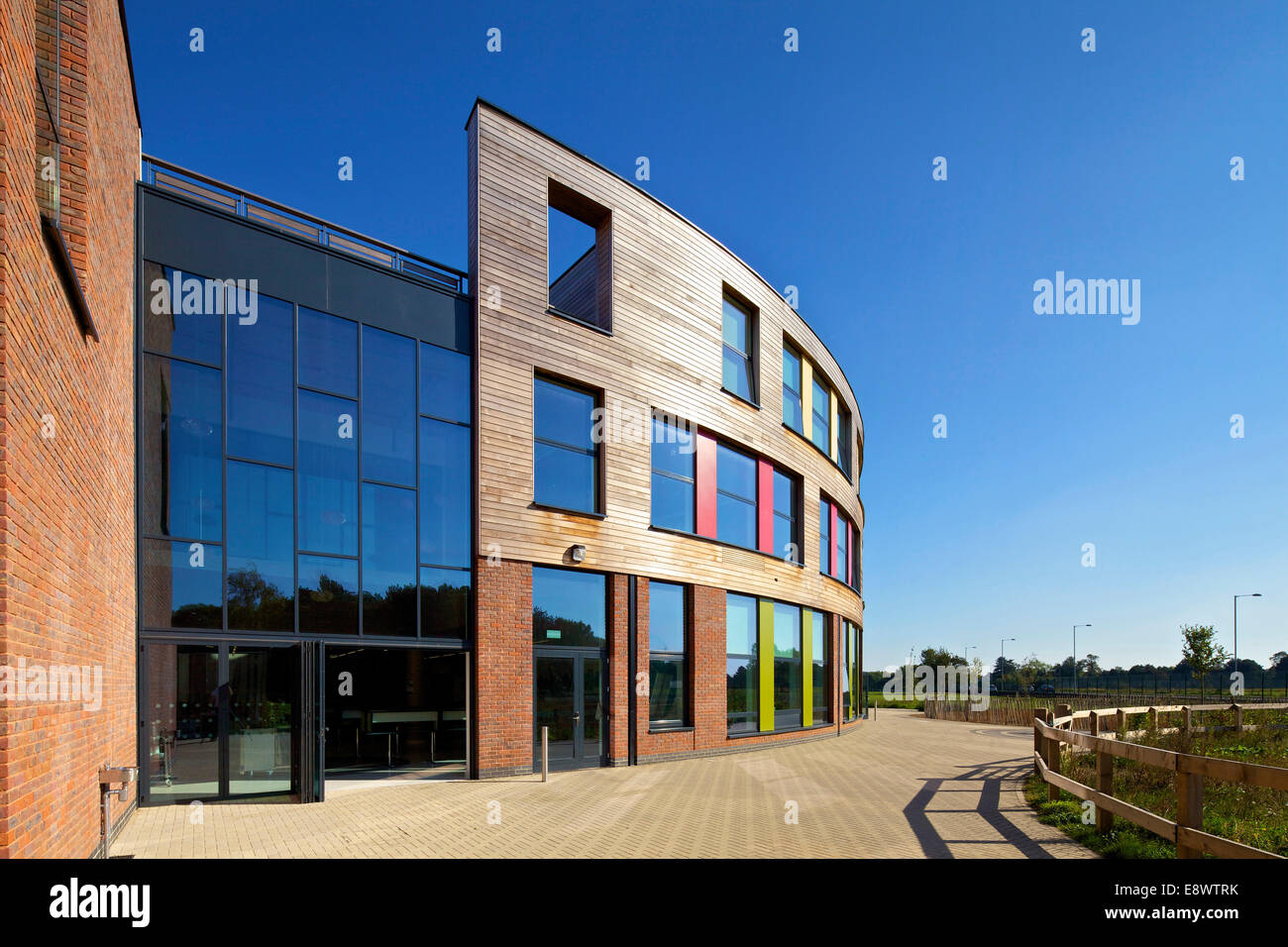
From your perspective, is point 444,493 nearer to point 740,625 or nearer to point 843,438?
point 740,625

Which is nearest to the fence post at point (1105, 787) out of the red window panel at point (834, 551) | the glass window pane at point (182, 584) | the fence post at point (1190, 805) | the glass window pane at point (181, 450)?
the fence post at point (1190, 805)

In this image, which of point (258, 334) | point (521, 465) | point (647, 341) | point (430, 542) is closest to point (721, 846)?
point (430, 542)

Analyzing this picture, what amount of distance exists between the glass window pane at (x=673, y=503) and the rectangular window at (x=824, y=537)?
292 inches

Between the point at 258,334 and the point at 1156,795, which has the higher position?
the point at 258,334

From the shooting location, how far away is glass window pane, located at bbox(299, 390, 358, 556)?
12.6 m

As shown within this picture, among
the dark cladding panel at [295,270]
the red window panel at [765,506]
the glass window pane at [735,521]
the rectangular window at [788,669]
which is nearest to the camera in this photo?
the dark cladding panel at [295,270]

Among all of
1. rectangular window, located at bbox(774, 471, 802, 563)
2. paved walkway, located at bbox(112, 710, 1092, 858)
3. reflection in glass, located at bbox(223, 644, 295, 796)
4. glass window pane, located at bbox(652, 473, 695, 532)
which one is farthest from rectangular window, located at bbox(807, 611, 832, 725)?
reflection in glass, located at bbox(223, 644, 295, 796)

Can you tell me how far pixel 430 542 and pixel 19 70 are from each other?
30.9 ft

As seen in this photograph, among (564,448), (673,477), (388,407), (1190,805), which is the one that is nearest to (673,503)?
(673,477)

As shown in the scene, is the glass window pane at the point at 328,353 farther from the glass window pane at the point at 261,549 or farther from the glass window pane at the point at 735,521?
the glass window pane at the point at 735,521

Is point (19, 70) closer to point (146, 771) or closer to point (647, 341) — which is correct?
point (146, 771)

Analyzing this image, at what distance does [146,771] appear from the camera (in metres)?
11.0

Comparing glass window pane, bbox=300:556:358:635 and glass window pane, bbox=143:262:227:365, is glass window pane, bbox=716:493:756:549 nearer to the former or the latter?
glass window pane, bbox=300:556:358:635

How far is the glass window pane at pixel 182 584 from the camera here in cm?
1112
